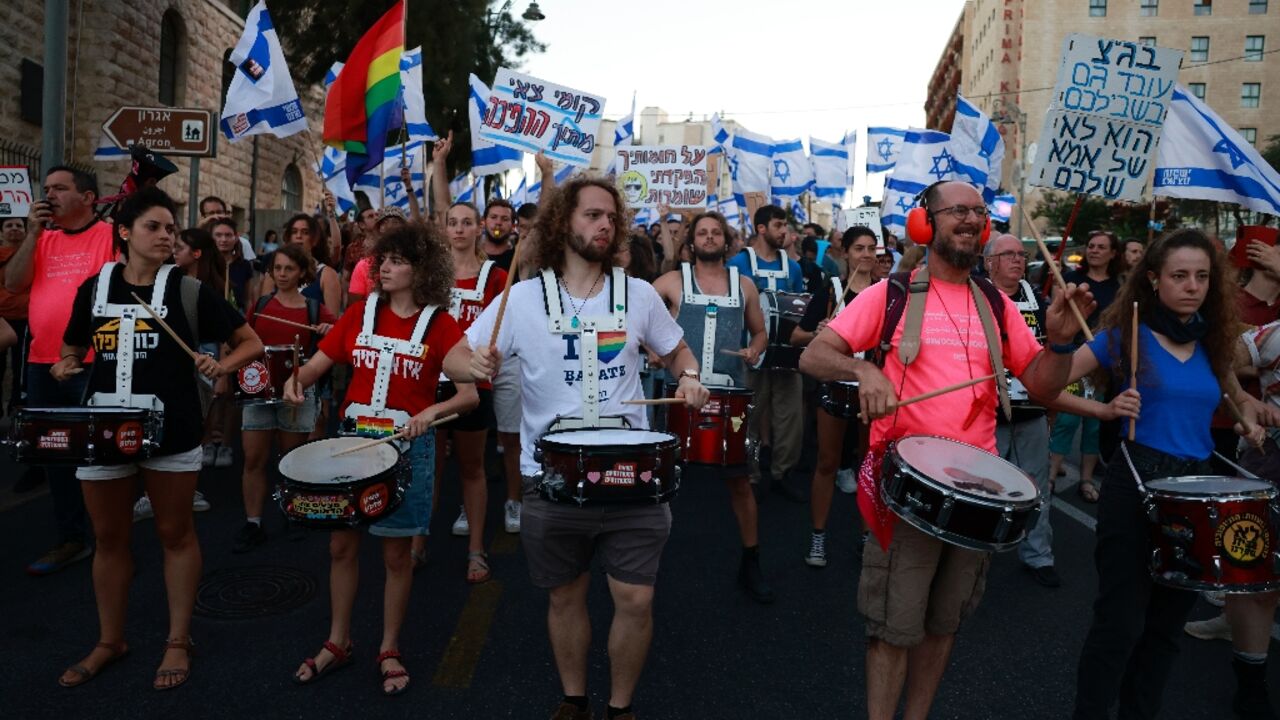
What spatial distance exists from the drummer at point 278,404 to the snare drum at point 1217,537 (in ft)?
15.8

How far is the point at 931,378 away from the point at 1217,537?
3.44ft

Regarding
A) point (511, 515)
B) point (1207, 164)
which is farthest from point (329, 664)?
point (1207, 164)

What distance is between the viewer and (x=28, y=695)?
3.67 m

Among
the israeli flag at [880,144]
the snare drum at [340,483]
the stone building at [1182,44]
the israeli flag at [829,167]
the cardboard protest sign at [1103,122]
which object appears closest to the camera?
the snare drum at [340,483]

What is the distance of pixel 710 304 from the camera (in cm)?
560

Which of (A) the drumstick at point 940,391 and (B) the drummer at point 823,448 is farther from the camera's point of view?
(B) the drummer at point 823,448

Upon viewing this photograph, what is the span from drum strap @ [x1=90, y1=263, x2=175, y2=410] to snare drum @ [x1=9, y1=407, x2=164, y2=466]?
0.42 feet

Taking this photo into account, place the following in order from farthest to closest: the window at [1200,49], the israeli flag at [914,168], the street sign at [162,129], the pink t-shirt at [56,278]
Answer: the window at [1200,49], the israeli flag at [914,168], the street sign at [162,129], the pink t-shirt at [56,278]

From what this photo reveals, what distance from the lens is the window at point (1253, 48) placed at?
188 ft

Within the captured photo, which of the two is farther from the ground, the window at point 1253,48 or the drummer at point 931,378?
the window at point 1253,48

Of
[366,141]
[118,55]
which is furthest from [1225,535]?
[118,55]

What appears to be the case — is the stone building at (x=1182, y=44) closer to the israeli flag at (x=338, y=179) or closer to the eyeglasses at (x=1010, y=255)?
the israeli flag at (x=338, y=179)

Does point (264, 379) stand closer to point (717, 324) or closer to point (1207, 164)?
point (717, 324)

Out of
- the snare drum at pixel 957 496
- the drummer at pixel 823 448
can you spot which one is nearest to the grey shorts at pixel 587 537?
the snare drum at pixel 957 496
